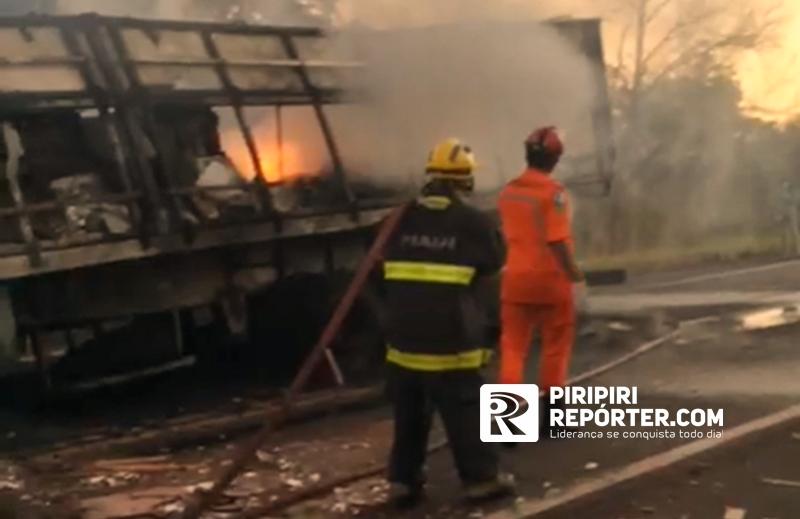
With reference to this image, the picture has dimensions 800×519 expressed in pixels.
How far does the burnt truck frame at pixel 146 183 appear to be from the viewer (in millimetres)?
8008

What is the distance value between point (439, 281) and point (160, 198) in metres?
3.20

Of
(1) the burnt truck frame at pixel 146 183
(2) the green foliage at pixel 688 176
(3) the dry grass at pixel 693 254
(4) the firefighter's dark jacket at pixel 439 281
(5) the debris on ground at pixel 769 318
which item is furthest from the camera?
(2) the green foliage at pixel 688 176

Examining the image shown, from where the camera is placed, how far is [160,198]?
Answer: 845 centimetres

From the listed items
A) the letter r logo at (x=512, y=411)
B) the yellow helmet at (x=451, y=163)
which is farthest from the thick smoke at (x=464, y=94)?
the yellow helmet at (x=451, y=163)

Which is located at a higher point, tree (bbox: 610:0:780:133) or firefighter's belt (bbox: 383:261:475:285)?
tree (bbox: 610:0:780:133)

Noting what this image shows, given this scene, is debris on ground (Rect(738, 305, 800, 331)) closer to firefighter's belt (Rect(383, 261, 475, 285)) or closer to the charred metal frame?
the charred metal frame

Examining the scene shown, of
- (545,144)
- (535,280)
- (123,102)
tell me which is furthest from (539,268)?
(123,102)

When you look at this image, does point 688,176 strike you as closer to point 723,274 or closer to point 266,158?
point 723,274

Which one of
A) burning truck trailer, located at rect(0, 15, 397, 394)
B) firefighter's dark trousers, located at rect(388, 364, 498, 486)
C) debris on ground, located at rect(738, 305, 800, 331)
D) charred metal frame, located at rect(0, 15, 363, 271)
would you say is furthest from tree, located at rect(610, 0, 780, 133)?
firefighter's dark trousers, located at rect(388, 364, 498, 486)

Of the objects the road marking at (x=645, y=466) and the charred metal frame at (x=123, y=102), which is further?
the charred metal frame at (x=123, y=102)

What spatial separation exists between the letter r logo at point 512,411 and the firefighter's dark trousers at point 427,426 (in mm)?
903

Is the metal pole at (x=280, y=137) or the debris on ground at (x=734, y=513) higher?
the metal pole at (x=280, y=137)

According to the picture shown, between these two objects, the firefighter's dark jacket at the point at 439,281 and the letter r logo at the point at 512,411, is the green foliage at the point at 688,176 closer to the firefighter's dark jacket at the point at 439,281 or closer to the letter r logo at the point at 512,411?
the letter r logo at the point at 512,411

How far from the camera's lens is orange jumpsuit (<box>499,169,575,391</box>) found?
22.9ft
